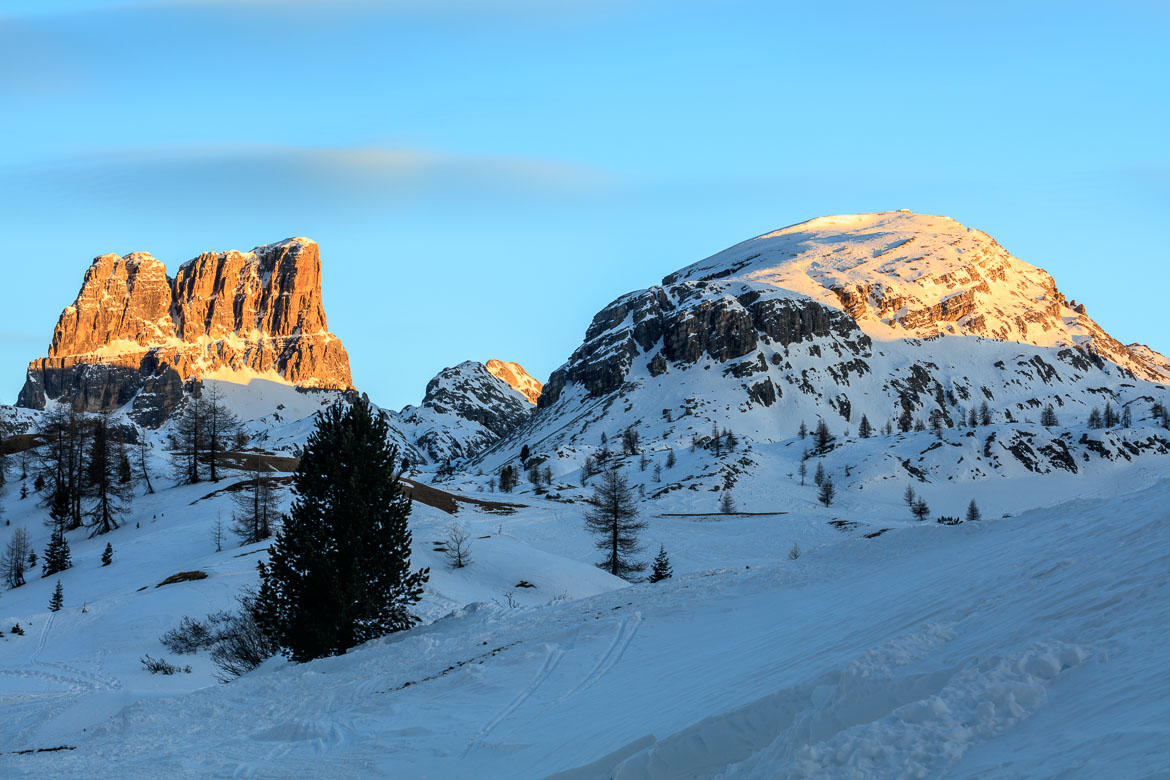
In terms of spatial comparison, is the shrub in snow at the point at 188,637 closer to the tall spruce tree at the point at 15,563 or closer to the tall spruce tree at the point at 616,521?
the tall spruce tree at the point at 616,521

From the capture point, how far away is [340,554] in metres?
24.8

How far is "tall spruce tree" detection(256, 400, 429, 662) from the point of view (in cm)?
2395

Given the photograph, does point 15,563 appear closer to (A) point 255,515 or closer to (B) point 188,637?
(A) point 255,515

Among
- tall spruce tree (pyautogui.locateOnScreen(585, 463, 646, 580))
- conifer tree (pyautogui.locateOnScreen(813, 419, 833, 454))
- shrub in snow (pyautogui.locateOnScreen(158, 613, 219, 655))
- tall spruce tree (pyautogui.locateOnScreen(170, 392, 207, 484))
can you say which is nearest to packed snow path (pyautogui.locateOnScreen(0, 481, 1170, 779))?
shrub in snow (pyautogui.locateOnScreen(158, 613, 219, 655))

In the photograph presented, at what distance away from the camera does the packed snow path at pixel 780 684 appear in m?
6.77

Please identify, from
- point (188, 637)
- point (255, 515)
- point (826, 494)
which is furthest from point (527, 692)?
point (826, 494)

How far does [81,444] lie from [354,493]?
2135 inches

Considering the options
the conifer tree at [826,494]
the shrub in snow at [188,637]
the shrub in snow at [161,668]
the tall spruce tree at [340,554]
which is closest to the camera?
the tall spruce tree at [340,554]

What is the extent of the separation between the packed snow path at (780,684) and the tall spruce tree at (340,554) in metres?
2.71

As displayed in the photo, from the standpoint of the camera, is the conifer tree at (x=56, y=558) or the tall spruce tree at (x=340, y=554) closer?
the tall spruce tree at (x=340, y=554)

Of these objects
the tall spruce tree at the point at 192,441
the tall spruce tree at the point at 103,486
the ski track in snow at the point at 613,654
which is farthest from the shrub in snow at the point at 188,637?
Result: the tall spruce tree at the point at 192,441

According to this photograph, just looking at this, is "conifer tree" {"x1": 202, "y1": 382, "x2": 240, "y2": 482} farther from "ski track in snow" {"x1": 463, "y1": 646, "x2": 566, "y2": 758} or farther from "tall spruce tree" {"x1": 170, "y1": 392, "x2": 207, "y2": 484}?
"ski track in snow" {"x1": 463, "y1": 646, "x2": 566, "y2": 758}

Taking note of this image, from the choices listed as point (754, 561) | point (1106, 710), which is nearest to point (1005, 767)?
point (1106, 710)

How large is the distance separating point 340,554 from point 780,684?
58.2 ft
